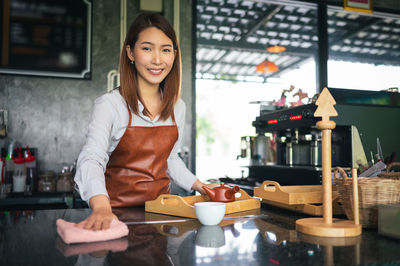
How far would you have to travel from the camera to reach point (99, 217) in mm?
909

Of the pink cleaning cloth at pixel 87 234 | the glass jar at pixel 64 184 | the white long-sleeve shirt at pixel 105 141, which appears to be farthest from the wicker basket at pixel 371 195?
the glass jar at pixel 64 184

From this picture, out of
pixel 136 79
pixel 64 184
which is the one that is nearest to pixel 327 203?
pixel 136 79

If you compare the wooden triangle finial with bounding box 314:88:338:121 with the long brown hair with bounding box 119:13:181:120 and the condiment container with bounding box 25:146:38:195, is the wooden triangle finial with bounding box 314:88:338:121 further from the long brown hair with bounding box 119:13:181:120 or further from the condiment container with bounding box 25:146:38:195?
the condiment container with bounding box 25:146:38:195

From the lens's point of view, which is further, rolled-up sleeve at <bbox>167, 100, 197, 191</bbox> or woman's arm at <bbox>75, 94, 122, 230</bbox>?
rolled-up sleeve at <bbox>167, 100, 197, 191</bbox>

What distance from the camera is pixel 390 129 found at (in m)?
2.17

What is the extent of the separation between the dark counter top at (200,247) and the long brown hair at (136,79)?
0.68 m

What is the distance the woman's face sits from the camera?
147 cm

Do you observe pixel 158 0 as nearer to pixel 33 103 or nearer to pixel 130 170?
pixel 33 103

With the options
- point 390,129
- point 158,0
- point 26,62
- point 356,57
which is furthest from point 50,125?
point 356,57

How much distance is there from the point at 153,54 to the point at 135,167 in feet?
1.65

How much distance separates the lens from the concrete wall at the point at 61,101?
9.77 ft

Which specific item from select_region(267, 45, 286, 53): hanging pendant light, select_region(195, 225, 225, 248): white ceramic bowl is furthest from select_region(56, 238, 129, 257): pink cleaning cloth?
→ select_region(267, 45, 286, 53): hanging pendant light

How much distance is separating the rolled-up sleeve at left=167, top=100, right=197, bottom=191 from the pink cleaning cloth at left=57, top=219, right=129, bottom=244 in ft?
2.45

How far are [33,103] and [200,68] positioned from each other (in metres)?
2.97
